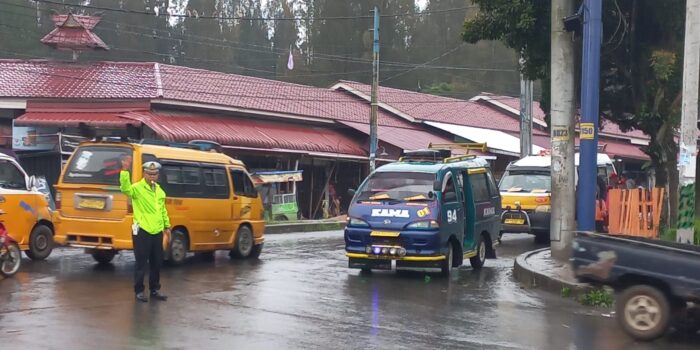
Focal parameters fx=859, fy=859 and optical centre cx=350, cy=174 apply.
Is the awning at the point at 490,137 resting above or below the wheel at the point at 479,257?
above

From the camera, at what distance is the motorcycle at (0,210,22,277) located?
13.0m

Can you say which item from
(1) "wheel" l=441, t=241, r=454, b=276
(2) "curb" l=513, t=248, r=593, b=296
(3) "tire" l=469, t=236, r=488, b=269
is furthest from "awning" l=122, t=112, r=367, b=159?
(2) "curb" l=513, t=248, r=593, b=296

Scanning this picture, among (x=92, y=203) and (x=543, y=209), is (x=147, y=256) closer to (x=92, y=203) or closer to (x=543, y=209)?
(x=92, y=203)

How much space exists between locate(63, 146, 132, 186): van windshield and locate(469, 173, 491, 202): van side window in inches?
254

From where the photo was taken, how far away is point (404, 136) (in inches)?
1522

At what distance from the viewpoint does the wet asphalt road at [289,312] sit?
8.88 metres

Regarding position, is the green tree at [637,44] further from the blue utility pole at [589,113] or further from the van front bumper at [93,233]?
the van front bumper at [93,233]

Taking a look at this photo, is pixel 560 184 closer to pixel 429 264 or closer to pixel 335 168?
pixel 429 264

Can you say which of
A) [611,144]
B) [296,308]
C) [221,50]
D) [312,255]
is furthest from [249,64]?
[296,308]

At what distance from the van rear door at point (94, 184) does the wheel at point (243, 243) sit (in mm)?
3321

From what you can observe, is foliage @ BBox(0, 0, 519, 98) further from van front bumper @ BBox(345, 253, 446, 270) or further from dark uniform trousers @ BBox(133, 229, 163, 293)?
dark uniform trousers @ BBox(133, 229, 163, 293)

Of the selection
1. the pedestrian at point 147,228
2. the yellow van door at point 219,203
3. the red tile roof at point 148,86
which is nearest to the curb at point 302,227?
the red tile roof at point 148,86

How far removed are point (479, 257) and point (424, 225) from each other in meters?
→ 2.92

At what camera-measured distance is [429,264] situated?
14.7m
